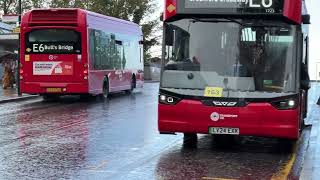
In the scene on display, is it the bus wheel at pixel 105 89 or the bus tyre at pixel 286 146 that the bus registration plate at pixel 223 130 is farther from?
the bus wheel at pixel 105 89

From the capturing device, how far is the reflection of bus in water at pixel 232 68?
32.7 feet

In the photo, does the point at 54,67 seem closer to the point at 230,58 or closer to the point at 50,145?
the point at 50,145

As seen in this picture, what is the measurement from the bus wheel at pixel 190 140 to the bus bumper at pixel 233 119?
40.1 inches

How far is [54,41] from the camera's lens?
21.8m

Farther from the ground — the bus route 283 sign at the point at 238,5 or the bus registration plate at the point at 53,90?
the bus route 283 sign at the point at 238,5

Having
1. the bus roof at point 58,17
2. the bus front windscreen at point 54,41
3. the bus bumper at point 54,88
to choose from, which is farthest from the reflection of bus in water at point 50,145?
the bus roof at point 58,17

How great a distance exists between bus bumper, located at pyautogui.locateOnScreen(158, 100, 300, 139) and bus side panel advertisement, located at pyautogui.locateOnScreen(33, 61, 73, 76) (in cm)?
1189

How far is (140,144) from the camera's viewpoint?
11.4 metres

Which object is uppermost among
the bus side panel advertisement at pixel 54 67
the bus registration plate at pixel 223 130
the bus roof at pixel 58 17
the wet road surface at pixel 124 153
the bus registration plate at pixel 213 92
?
the bus roof at pixel 58 17

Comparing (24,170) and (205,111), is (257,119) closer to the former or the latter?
(205,111)

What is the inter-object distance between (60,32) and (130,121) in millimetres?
7356

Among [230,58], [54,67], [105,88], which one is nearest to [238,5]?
[230,58]

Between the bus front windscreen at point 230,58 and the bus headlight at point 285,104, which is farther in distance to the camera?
the bus front windscreen at point 230,58

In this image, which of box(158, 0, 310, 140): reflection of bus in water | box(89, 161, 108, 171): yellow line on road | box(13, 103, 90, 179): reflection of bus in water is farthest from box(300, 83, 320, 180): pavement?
box(13, 103, 90, 179): reflection of bus in water
